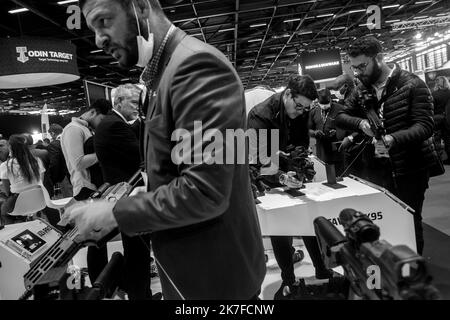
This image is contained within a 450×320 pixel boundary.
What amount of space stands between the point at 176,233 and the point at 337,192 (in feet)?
5.55

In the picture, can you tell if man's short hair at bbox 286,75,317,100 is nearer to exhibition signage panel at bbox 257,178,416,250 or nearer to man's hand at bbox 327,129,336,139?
exhibition signage panel at bbox 257,178,416,250

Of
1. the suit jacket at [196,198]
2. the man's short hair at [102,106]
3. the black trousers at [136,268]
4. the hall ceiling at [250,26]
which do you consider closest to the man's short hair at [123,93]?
the man's short hair at [102,106]

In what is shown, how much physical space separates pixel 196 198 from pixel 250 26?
13.3m

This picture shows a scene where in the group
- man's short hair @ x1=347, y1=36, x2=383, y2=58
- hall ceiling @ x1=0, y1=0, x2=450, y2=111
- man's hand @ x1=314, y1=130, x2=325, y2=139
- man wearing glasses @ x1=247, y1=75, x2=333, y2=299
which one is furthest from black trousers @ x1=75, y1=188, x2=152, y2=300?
hall ceiling @ x1=0, y1=0, x2=450, y2=111

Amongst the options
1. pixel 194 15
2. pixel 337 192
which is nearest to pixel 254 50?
pixel 194 15

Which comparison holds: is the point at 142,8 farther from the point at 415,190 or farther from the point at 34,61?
the point at 34,61

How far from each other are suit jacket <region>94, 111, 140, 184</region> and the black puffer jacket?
1.81 meters

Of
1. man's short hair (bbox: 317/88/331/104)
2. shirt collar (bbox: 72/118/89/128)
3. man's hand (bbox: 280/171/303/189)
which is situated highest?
shirt collar (bbox: 72/118/89/128)

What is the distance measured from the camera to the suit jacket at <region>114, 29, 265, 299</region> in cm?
73

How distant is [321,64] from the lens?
1240 centimetres

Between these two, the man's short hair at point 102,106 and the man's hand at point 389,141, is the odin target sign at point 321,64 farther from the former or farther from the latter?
the man's hand at point 389,141

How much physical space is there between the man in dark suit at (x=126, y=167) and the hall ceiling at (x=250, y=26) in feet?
21.3

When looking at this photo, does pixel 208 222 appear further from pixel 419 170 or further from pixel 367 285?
pixel 419 170

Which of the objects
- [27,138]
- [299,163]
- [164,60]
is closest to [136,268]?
[299,163]
